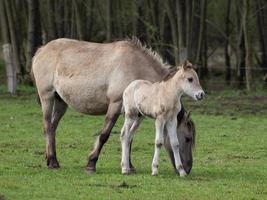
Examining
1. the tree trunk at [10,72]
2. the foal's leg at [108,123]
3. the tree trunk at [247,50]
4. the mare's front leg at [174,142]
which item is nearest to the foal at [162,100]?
the mare's front leg at [174,142]

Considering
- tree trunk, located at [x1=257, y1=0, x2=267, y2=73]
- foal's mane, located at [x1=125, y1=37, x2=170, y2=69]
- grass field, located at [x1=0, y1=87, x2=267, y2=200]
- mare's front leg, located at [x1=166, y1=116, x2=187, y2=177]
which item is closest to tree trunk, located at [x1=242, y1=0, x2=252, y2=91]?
grass field, located at [x1=0, y1=87, x2=267, y2=200]

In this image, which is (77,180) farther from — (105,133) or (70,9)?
(70,9)

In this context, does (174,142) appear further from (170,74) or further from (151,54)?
(151,54)

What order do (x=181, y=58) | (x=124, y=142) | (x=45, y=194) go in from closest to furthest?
1. (x=45, y=194)
2. (x=124, y=142)
3. (x=181, y=58)

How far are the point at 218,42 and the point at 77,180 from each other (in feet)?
107

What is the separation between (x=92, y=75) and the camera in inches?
469

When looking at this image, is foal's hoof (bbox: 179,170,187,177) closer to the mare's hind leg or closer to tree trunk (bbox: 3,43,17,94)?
the mare's hind leg

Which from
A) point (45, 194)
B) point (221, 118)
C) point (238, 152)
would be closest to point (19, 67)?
point (221, 118)

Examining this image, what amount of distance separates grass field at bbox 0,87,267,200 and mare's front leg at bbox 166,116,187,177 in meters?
0.14

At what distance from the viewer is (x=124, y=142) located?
11406 mm

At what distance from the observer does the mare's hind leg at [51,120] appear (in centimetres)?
1221

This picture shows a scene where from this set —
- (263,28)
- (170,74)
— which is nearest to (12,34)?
(263,28)

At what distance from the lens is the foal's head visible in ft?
35.2

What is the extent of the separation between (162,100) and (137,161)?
7.58 feet
